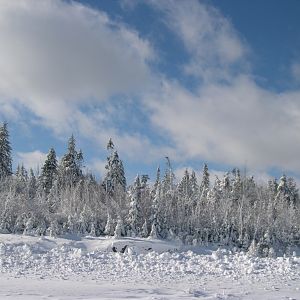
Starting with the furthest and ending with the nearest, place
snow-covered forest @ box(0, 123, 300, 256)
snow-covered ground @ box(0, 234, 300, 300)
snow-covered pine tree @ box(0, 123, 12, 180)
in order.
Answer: snow-covered pine tree @ box(0, 123, 12, 180) < snow-covered forest @ box(0, 123, 300, 256) < snow-covered ground @ box(0, 234, 300, 300)

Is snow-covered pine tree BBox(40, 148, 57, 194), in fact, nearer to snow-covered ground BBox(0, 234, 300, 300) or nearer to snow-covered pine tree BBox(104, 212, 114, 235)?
snow-covered pine tree BBox(104, 212, 114, 235)

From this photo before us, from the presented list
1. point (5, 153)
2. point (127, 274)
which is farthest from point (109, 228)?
point (5, 153)

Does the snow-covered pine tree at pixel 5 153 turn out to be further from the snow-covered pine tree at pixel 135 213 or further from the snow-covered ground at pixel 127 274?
the snow-covered ground at pixel 127 274

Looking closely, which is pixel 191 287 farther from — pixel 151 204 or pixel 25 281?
pixel 151 204

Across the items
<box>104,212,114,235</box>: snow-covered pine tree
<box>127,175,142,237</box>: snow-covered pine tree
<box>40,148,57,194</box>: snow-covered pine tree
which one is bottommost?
<box>104,212,114,235</box>: snow-covered pine tree

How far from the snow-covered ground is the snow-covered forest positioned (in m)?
6.71

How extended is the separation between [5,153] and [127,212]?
21773 mm

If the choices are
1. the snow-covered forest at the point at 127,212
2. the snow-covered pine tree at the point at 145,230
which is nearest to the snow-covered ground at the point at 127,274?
the snow-covered forest at the point at 127,212

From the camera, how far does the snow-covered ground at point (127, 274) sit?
50.4ft

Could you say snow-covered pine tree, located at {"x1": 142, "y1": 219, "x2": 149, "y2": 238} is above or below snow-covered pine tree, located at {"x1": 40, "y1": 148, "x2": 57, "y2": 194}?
below

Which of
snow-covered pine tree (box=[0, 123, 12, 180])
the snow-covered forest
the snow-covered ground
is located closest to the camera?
the snow-covered ground

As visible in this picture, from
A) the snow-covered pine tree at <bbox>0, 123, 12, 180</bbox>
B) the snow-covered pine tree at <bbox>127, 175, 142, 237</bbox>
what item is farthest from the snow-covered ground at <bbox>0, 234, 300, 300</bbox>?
the snow-covered pine tree at <bbox>0, 123, 12, 180</bbox>

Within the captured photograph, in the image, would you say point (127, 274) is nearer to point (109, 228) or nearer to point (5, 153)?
point (109, 228)

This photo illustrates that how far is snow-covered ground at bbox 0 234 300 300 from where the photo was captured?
50.4 feet
